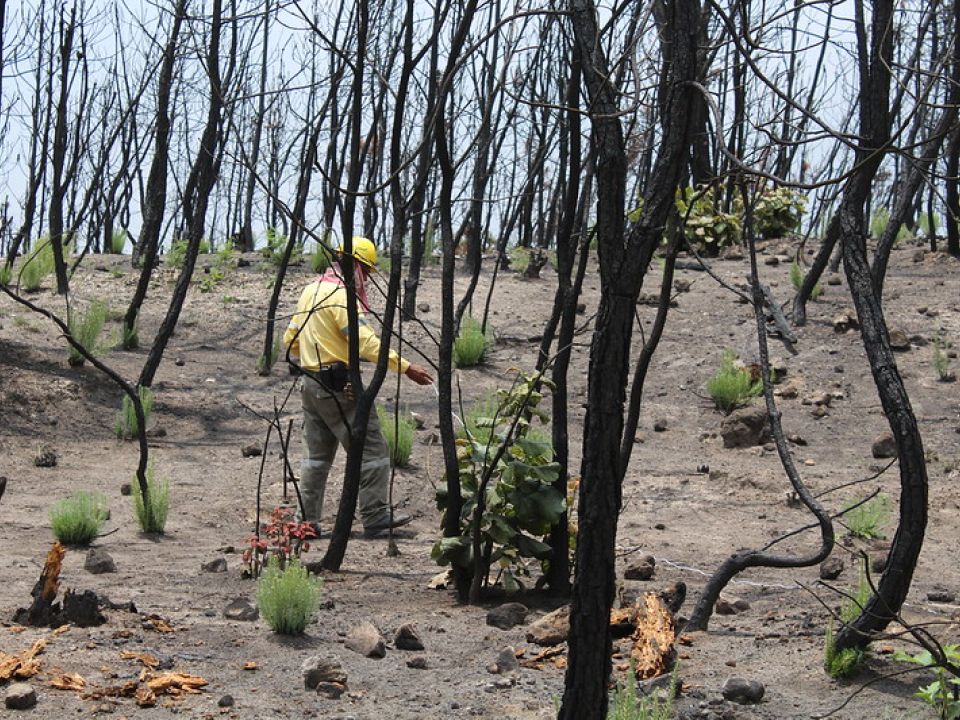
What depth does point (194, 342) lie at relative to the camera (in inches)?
444

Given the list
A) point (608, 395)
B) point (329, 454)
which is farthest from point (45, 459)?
point (608, 395)

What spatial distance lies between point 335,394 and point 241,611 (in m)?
2.14

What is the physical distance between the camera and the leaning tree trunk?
235cm

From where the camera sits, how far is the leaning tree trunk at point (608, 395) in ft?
7.72

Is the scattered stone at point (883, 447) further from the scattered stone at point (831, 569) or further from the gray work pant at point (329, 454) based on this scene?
the gray work pant at point (329, 454)

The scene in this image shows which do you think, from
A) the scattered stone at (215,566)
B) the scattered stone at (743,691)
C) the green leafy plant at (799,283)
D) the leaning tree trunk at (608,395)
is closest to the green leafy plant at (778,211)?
the green leafy plant at (799,283)

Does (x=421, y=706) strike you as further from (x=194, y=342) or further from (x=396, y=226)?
(x=194, y=342)

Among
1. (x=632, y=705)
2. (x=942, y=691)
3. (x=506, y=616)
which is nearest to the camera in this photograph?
(x=632, y=705)

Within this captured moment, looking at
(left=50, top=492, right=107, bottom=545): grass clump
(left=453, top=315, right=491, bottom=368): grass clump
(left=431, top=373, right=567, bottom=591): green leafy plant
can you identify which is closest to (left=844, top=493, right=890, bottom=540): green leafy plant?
(left=431, top=373, right=567, bottom=591): green leafy plant

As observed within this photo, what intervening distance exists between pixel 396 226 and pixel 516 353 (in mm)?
6104

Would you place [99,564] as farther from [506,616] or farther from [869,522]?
[869,522]

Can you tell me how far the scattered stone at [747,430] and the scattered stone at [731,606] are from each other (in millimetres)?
3764

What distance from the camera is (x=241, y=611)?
425 centimetres

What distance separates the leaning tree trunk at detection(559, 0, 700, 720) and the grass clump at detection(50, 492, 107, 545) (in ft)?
12.1
